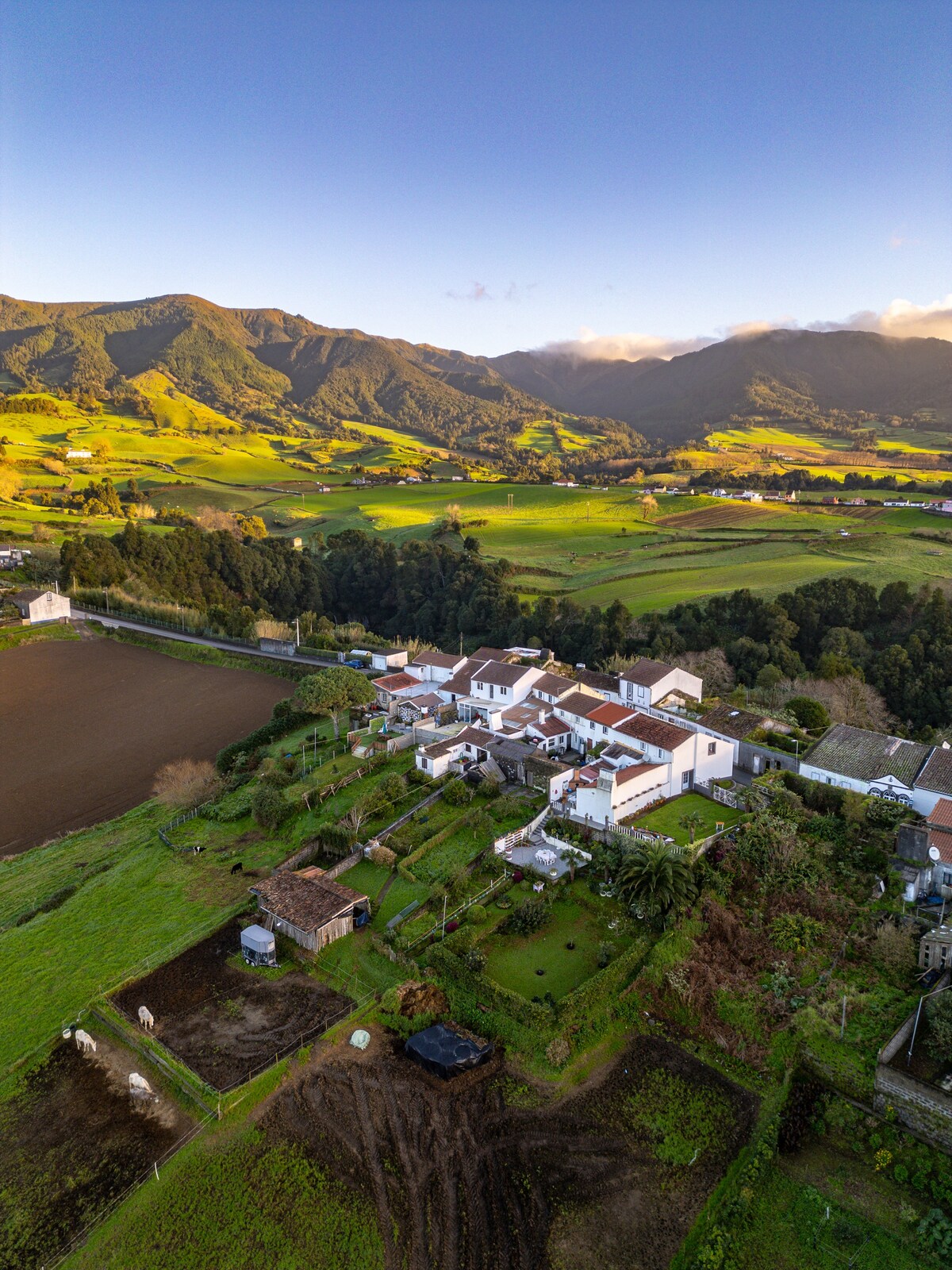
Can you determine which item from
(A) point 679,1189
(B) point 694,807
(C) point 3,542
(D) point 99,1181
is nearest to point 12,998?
(D) point 99,1181

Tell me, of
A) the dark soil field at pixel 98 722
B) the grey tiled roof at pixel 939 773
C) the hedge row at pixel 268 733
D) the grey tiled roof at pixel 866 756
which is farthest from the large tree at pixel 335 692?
the grey tiled roof at pixel 939 773

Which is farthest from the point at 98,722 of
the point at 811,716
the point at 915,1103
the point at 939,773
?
the point at 915,1103

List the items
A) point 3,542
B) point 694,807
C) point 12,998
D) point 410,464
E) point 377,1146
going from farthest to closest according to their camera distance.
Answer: point 410,464
point 3,542
point 694,807
point 12,998
point 377,1146

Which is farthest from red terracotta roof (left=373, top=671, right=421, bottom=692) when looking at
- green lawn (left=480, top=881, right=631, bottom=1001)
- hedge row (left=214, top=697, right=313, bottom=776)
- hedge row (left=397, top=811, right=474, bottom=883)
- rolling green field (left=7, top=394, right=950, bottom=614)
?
rolling green field (left=7, top=394, right=950, bottom=614)

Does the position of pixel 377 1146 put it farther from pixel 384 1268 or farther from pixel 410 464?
pixel 410 464

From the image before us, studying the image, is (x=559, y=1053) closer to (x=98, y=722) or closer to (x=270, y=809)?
(x=270, y=809)

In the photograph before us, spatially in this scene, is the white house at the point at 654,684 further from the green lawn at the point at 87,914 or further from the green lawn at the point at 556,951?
the green lawn at the point at 87,914
